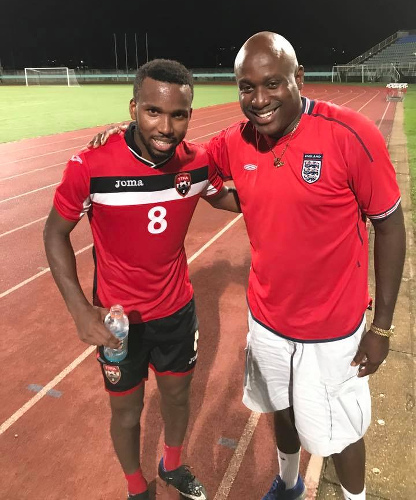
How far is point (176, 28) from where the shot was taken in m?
83.8

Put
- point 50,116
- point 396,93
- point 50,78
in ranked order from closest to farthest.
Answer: point 50,116
point 396,93
point 50,78

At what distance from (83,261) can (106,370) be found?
3379 mm

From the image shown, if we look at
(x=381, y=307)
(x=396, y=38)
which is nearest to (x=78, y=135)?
(x=381, y=307)

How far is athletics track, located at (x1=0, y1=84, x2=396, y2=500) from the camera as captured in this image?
8.21 feet

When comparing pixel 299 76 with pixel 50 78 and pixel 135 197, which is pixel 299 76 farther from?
pixel 50 78

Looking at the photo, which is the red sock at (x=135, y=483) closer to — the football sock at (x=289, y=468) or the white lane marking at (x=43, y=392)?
the football sock at (x=289, y=468)

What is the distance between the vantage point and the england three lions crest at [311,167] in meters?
1.75

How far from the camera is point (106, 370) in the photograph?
211 centimetres

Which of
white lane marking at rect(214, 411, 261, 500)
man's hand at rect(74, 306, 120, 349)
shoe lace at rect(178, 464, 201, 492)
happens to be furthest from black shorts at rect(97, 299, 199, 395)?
white lane marking at rect(214, 411, 261, 500)

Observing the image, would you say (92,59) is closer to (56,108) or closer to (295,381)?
(56,108)

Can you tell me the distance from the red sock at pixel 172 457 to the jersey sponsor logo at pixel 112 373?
2.03ft

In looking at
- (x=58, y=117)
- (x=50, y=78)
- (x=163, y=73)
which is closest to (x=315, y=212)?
(x=163, y=73)

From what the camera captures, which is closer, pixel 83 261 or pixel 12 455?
pixel 12 455

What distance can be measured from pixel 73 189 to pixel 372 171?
122 cm
